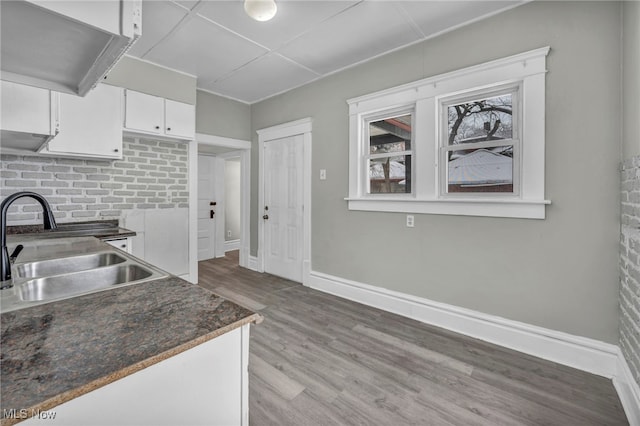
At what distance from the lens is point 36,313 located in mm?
838

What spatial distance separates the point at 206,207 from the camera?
5566mm

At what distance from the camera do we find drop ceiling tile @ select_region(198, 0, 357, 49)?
2.30m

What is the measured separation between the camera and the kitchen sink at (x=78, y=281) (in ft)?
3.72

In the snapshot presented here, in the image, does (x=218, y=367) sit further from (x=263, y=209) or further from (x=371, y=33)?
(x=263, y=209)

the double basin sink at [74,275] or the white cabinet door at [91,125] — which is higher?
the white cabinet door at [91,125]

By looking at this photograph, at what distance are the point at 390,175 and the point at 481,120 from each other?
0.98 metres

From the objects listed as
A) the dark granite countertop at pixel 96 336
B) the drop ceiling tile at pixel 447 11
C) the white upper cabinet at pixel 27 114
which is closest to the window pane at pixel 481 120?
the drop ceiling tile at pixel 447 11

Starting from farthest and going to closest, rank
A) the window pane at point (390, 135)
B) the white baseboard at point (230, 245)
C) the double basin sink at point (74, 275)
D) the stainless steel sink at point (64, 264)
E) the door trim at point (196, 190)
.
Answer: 1. the white baseboard at point (230, 245)
2. the door trim at point (196, 190)
3. the window pane at point (390, 135)
4. the stainless steel sink at point (64, 264)
5. the double basin sink at point (74, 275)

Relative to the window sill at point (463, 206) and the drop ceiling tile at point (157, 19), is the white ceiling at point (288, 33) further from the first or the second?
the window sill at point (463, 206)

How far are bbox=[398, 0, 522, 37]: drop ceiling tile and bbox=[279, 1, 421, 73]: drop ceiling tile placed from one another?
0.30ft

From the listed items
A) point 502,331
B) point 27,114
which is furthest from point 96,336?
point 502,331

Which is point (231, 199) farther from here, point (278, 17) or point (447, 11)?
point (447, 11)

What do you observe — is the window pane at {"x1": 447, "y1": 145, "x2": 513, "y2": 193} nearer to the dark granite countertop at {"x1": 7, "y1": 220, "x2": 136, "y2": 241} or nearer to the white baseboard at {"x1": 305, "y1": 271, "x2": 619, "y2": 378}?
the white baseboard at {"x1": 305, "y1": 271, "x2": 619, "y2": 378}

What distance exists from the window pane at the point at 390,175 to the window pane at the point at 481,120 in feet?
1.67
